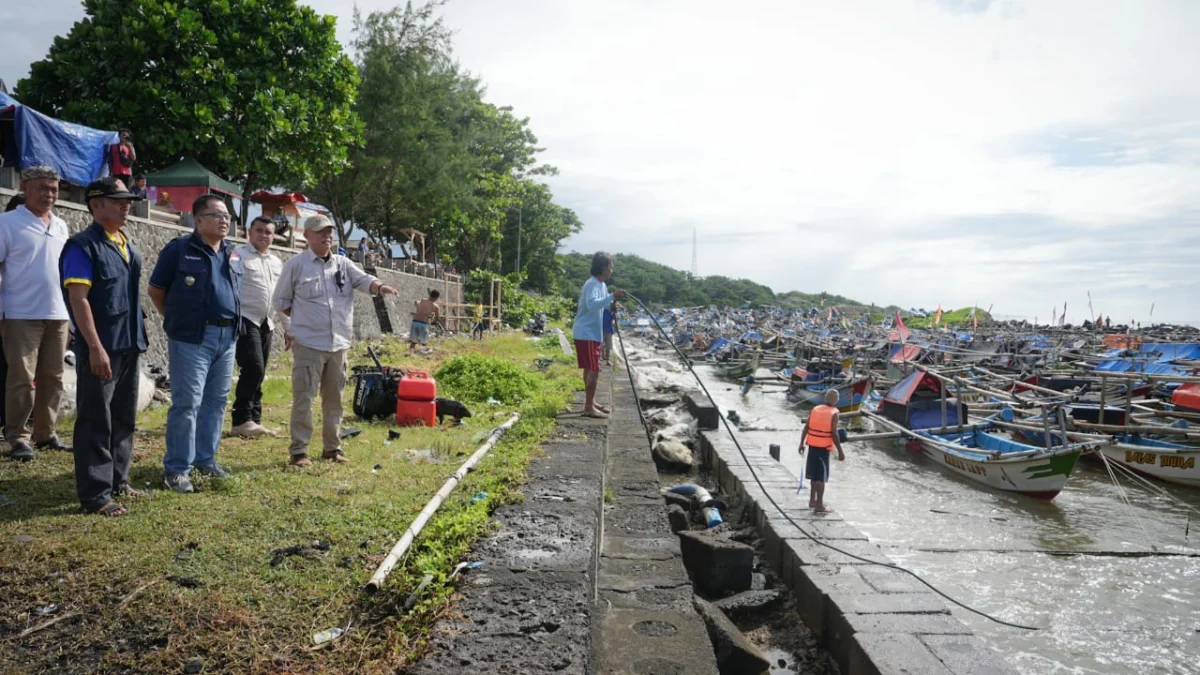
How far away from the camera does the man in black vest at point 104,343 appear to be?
3.52 meters

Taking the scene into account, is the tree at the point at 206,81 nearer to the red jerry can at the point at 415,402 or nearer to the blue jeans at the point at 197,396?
the red jerry can at the point at 415,402

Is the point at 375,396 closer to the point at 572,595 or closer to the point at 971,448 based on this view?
the point at 572,595

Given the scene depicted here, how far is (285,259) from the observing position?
15.5m

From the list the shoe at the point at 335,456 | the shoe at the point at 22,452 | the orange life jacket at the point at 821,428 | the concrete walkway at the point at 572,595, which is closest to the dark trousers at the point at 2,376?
the shoe at the point at 22,452

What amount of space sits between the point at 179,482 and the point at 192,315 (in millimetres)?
1024

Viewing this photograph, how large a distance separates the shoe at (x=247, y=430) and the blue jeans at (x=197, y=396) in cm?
139

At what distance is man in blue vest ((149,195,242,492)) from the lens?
13.3 ft

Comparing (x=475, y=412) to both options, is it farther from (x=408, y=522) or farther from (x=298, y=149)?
(x=298, y=149)

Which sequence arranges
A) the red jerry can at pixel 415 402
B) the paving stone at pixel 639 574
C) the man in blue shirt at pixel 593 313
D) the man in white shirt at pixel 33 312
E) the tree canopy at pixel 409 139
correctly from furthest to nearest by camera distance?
1. the tree canopy at pixel 409 139
2. the man in blue shirt at pixel 593 313
3. the red jerry can at pixel 415 402
4. the man in white shirt at pixel 33 312
5. the paving stone at pixel 639 574

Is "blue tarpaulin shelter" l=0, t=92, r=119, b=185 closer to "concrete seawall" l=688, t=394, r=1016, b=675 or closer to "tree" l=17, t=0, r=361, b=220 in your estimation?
"tree" l=17, t=0, r=361, b=220

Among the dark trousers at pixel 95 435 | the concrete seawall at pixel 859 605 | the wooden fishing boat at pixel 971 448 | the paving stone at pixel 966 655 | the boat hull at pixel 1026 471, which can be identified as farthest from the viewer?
the wooden fishing boat at pixel 971 448

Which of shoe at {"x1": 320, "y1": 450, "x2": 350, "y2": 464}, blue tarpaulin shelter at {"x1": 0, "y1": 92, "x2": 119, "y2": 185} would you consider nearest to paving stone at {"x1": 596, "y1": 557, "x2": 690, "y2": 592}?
shoe at {"x1": 320, "y1": 450, "x2": 350, "y2": 464}

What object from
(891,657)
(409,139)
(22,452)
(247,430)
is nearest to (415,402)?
(247,430)

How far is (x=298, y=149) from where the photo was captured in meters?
16.9
